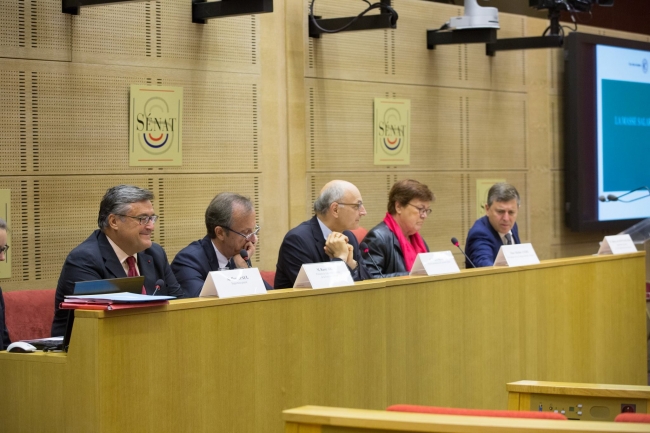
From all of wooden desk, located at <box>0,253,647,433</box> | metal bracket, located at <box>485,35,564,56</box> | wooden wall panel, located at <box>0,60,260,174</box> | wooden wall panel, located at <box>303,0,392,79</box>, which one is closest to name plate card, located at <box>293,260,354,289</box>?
wooden desk, located at <box>0,253,647,433</box>

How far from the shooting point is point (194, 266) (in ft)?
14.5

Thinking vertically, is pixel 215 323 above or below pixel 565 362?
above

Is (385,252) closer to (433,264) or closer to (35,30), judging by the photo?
(433,264)

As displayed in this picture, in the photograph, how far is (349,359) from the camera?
3.76m

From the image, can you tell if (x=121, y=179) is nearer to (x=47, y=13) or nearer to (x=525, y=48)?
(x=47, y=13)

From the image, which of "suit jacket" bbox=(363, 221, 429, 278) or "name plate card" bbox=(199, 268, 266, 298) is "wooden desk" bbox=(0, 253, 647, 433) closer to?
"name plate card" bbox=(199, 268, 266, 298)

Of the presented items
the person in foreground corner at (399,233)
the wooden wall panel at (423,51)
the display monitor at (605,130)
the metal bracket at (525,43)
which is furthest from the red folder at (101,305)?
the display monitor at (605,130)

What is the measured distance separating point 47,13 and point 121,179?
98 cm

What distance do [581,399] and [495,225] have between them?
293 centimetres

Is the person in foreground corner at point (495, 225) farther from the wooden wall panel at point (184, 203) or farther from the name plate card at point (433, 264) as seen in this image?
the wooden wall panel at point (184, 203)

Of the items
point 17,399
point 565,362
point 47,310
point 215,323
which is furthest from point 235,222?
point 565,362

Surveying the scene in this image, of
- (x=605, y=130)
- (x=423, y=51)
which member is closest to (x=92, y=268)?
(x=423, y=51)

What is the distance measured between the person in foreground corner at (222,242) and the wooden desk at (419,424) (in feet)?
7.81

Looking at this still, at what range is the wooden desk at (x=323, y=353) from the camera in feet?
9.52
